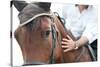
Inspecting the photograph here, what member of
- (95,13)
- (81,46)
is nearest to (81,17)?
(95,13)

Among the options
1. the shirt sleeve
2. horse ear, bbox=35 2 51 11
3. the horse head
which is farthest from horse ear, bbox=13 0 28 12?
the shirt sleeve

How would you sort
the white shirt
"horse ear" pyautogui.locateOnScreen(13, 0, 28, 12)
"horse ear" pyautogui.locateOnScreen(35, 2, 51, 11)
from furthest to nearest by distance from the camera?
the white shirt
"horse ear" pyautogui.locateOnScreen(35, 2, 51, 11)
"horse ear" pyautogui.locateOnScreen(13, 0, 28, 12)

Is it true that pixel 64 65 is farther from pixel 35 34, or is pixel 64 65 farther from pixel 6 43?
pixel 6 43

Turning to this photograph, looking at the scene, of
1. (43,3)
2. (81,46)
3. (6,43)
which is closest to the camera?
(6,43)

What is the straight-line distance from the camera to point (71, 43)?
204cm

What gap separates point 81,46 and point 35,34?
0.58 metres

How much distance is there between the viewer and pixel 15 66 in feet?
5.92

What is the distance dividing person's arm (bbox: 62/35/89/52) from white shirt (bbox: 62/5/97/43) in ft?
0.19

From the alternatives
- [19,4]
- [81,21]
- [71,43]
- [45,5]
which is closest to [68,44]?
[71,43]

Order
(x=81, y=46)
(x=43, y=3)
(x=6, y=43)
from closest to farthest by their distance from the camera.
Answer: (x=6, y=43), (x=43, y=3), (x=81, y=46)

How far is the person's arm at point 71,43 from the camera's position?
6.57ft

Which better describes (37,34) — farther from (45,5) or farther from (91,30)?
(91,30)

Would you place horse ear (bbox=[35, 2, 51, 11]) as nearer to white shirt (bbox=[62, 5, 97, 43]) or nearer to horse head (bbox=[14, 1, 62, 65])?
horse head (bbox=[14, 1, 62, 65])

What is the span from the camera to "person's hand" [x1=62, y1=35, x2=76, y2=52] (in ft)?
6.56
